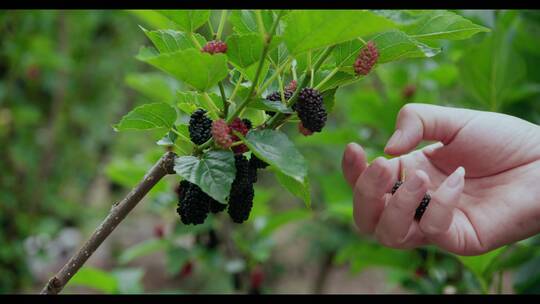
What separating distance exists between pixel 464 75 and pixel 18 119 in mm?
2244

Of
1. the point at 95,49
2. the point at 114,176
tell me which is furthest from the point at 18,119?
the point at 114,176

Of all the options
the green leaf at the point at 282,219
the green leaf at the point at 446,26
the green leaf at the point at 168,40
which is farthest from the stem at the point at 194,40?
the green leaf at the point at 282,219

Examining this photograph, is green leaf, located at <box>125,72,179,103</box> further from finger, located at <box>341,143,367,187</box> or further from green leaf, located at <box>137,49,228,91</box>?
green leaf, located at <box>137,49,228,91</box>

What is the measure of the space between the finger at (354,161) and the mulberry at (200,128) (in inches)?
9.5

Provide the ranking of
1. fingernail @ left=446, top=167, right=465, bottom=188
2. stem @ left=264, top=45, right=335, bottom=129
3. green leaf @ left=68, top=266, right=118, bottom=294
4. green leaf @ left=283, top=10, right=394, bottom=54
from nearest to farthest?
green leaf @ left=283, top=10, right=394, bottom=54 < stem @ left=264, top=45, right=335, bottom=129 < fingernail @ left=446, top=167, right=465, bottom=188 < green leaf @ left=68, top=266, right=118, bottom=294

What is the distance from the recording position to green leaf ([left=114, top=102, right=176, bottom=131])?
24.1 inches

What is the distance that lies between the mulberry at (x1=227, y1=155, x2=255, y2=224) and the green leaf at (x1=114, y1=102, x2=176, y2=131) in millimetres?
95

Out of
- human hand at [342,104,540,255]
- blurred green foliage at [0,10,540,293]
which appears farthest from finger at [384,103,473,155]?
blurred green foliage at [0,10,540,293]

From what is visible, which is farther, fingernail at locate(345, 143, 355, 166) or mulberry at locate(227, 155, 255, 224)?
fingernail at locate(345, 143, 355, 166)

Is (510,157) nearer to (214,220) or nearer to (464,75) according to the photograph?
(464,75)

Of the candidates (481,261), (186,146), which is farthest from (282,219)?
(481,261)
